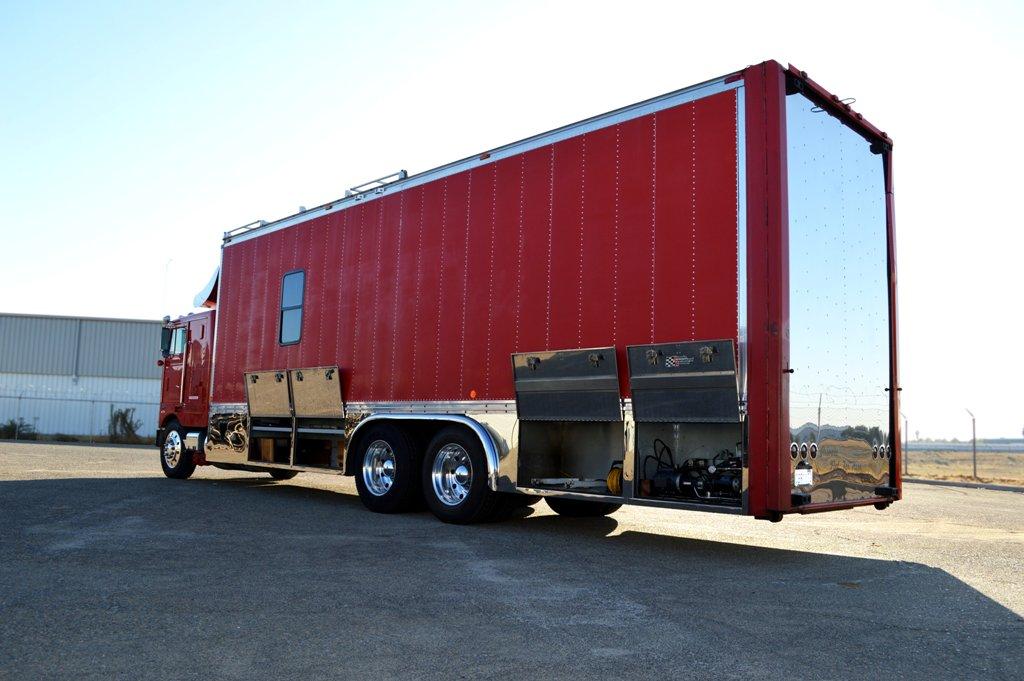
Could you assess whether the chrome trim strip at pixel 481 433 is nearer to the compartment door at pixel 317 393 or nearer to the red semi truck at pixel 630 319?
the red semi truck at pixel 630 319

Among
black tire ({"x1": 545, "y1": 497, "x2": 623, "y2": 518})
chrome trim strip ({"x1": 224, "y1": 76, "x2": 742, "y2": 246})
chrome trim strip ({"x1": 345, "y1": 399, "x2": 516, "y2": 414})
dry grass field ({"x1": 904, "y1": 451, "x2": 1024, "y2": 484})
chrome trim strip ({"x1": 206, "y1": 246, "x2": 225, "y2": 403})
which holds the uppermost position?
chrome trim strip ({"x1": 224, "y1": 76, "x2": 742, "y2": 246})

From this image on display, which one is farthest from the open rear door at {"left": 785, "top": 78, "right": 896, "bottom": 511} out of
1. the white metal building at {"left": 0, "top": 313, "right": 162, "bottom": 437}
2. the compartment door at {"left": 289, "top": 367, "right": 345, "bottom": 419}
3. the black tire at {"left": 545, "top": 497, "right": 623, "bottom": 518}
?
the white metal building at {"left": 0, "top": 313, "right": 162, "bottom": 437}

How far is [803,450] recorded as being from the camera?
7.21 m

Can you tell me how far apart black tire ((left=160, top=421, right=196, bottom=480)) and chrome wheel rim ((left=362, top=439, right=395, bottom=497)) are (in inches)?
214

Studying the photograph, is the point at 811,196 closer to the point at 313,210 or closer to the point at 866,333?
the point at 866,333

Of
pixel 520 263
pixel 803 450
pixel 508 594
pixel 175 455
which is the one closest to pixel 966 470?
pixel 175 455

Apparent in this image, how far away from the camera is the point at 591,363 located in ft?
27.1

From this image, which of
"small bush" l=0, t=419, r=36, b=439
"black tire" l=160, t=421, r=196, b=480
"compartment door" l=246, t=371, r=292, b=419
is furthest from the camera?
"small bush" l=0, t=419, r=36, b=439

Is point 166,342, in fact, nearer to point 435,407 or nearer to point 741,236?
point 435,407

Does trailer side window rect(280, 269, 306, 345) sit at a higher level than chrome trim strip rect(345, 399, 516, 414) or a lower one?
higher

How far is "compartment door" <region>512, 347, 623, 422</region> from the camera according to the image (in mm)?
8102

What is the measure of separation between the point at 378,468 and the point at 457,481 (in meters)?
1.47

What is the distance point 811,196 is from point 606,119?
7.03ft

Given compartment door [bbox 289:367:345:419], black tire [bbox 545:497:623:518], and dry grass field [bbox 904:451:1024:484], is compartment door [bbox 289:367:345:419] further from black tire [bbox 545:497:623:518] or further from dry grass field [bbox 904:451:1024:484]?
dry grass field [bbox 904:451:1024:484]
